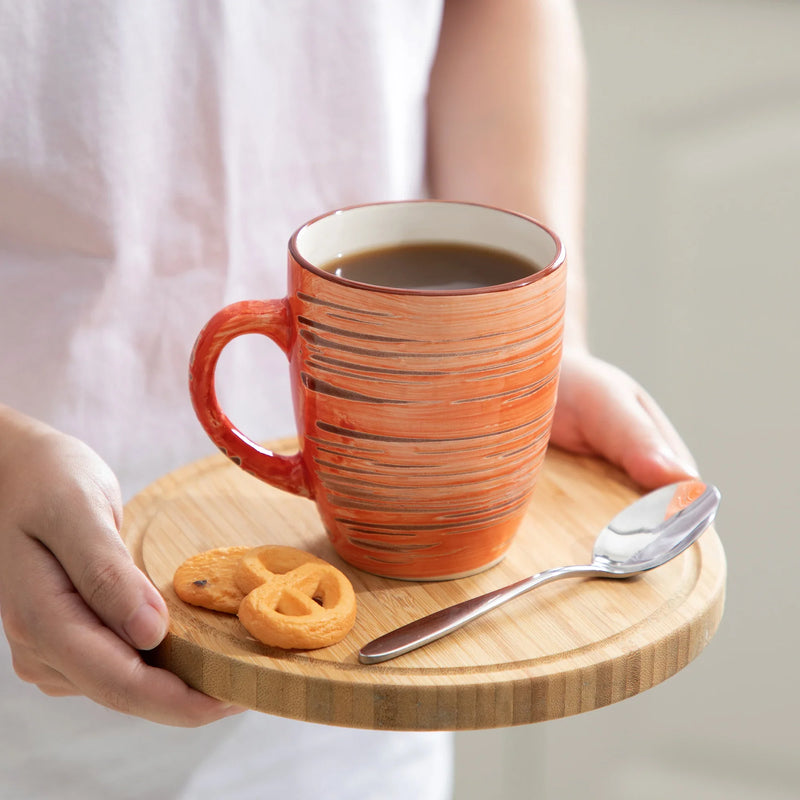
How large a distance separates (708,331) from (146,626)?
0.99 meters

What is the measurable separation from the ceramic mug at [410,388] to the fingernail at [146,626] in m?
0.10

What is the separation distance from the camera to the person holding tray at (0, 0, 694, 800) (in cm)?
55

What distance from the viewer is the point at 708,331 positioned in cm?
127

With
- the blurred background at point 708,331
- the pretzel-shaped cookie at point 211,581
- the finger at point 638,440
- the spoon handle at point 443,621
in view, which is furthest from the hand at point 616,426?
the blurred background at point 708,331

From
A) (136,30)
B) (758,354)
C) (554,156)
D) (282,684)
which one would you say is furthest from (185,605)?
(758,354)

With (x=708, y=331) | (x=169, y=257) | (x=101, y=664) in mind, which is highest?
(x=169, y=257)

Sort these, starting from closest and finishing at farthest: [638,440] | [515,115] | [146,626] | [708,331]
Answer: [146,626] < [638,440] < [515,115] < [708,331]

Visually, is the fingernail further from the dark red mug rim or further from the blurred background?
the blurred background

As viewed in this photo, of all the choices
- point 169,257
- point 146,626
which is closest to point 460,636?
point 146,626

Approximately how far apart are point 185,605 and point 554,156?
17.7 inches

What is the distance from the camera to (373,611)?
46 cm

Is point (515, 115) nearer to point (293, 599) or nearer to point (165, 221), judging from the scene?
point (165, 221)

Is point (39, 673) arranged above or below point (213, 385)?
below

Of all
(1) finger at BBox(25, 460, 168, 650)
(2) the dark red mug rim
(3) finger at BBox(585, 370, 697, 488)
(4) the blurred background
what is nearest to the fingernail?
(1) finger at BBox(25, 460, 168, 650)
